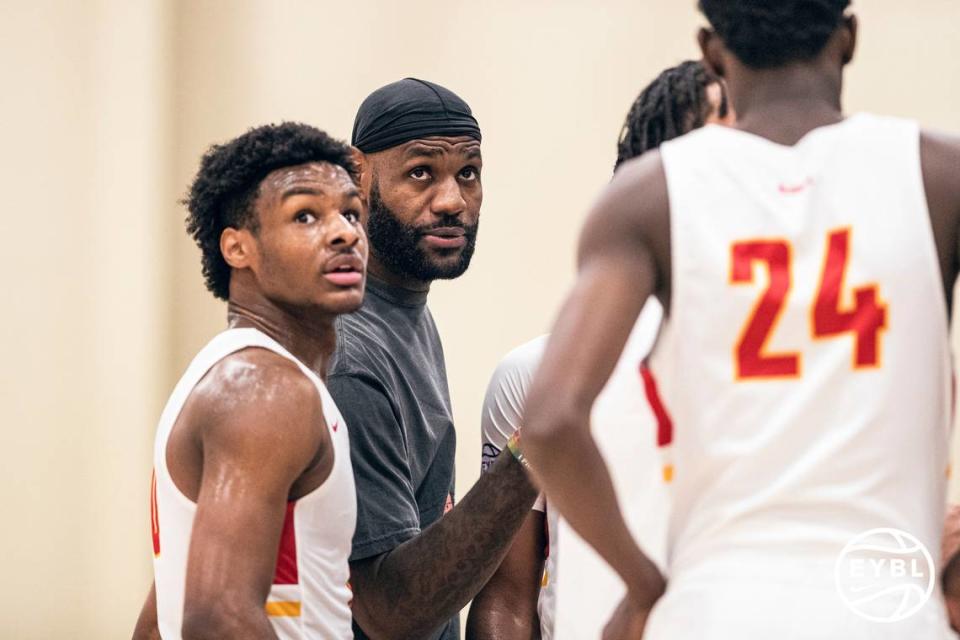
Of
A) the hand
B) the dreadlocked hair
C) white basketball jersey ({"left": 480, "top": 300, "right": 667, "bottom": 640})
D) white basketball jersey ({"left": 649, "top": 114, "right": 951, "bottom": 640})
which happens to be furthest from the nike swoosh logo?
the dreadlocked hair

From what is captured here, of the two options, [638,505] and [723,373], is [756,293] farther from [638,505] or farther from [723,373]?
[638,505]

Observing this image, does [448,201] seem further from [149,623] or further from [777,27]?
[777,27]

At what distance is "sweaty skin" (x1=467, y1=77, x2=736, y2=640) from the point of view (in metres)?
2.93

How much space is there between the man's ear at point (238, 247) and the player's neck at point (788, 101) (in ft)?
3.62

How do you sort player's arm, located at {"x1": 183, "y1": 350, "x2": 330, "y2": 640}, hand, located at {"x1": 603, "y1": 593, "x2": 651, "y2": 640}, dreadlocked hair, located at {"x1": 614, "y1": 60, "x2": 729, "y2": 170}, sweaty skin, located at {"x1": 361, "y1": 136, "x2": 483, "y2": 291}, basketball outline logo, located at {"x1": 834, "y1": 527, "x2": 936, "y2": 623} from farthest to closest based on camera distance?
sweaty skin, located at {"x1": 361, "y1": 136, "x2": 483, "y2": 291} → dreadlocked hair, located at {"x1": 614, "y1": 60, "x2": 729, "y2": 170} → player's arm, located at {"x1": 183, "y1": 350, "x2": 330, "y2": 640} → hand, located at {"x1": 603, "y1": 593, "x2": 651, "y2": 640} → basketball outline logo, located at {"x1": 834, "y1": 527, "x2": 936, "y2": 623}

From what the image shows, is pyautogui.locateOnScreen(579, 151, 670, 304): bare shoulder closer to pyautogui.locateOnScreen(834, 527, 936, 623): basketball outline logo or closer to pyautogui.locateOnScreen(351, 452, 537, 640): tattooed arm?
pyautogui.locateOnScreen(834, 527, 936, 623): basketball outline logo

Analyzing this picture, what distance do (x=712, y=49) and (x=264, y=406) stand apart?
919 millimetres

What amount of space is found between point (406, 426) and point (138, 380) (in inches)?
121

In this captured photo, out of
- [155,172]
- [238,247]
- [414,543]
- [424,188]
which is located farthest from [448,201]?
[155,172]

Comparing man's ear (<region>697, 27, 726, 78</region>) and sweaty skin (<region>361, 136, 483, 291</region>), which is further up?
man's ear (<region>697, 27, 726, 78</region>)

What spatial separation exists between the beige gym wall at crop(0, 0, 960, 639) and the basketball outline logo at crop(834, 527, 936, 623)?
12.6ft

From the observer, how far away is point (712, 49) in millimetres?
1752

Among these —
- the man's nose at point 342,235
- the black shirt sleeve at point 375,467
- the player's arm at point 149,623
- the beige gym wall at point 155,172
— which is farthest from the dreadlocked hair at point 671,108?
the beige gym wall at point 155,172

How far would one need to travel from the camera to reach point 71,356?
559 centimetres
